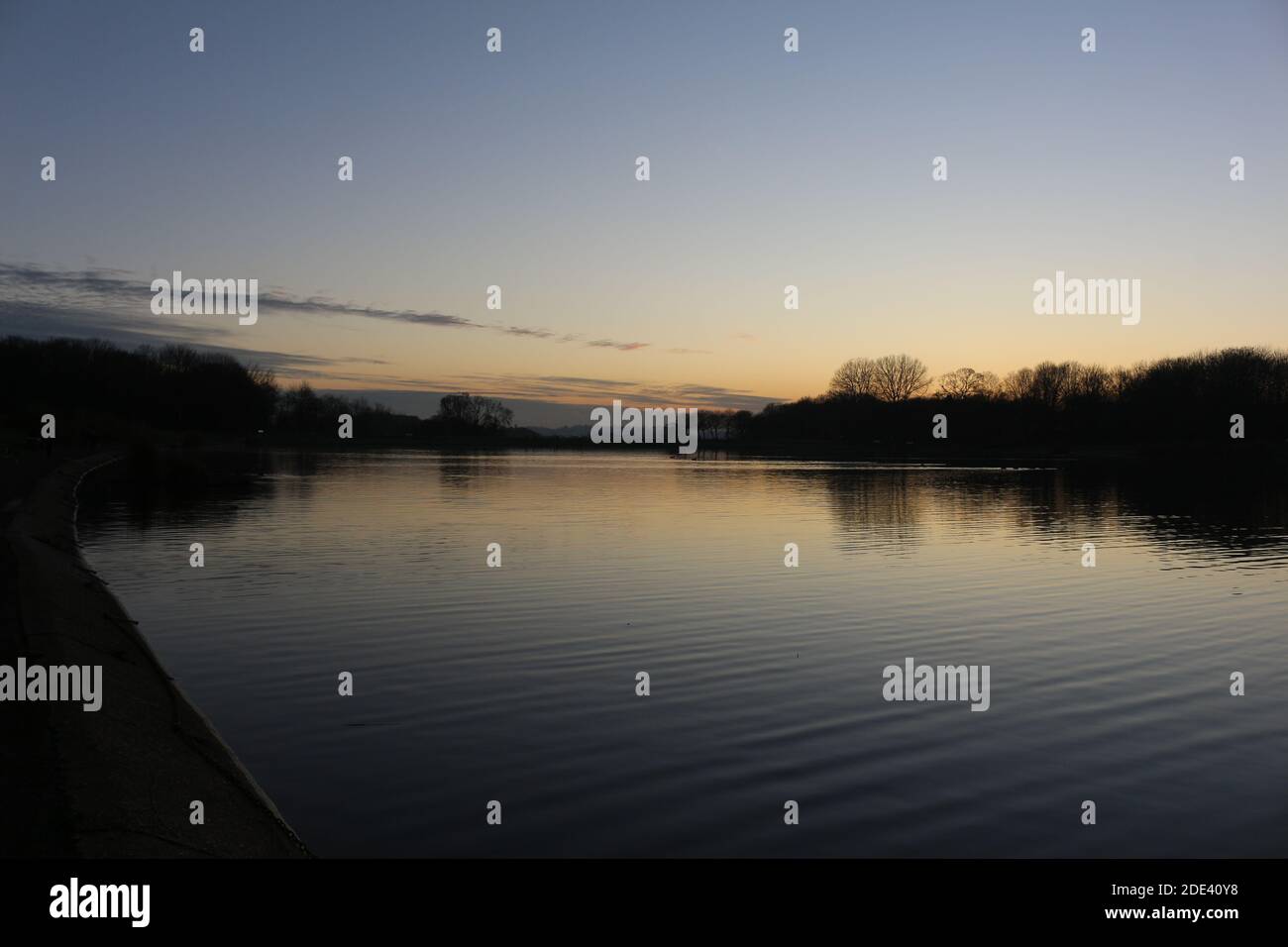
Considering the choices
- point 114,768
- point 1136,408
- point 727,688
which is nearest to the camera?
point 114,768

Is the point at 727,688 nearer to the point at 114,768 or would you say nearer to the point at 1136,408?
the point at 114,768

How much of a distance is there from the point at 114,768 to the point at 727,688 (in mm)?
7734

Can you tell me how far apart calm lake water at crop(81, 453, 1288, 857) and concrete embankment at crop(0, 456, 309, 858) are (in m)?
0.60

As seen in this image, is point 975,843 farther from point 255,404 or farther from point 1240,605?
point 255,404

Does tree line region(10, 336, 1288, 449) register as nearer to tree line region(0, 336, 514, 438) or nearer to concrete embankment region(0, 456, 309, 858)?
tree line region(0, 336, 514, 438)

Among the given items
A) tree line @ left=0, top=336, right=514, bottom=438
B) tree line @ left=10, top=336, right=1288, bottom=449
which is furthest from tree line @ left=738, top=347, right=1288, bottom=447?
tree line @ left=0, top=336, right=514, bottom=438

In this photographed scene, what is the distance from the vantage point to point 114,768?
897 centimetres

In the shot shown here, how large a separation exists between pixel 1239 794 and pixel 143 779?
10.6 m

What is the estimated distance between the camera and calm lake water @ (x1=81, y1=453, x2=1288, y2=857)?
8.95 metres

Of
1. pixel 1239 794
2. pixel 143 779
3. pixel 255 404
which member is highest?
pixel 255 404

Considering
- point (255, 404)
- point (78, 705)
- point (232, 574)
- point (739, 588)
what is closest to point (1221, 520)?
point (739, 588)

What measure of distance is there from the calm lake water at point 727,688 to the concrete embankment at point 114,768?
595mm

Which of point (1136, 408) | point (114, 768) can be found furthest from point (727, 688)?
point (1136, 408)

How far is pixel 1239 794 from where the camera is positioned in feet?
32.0
